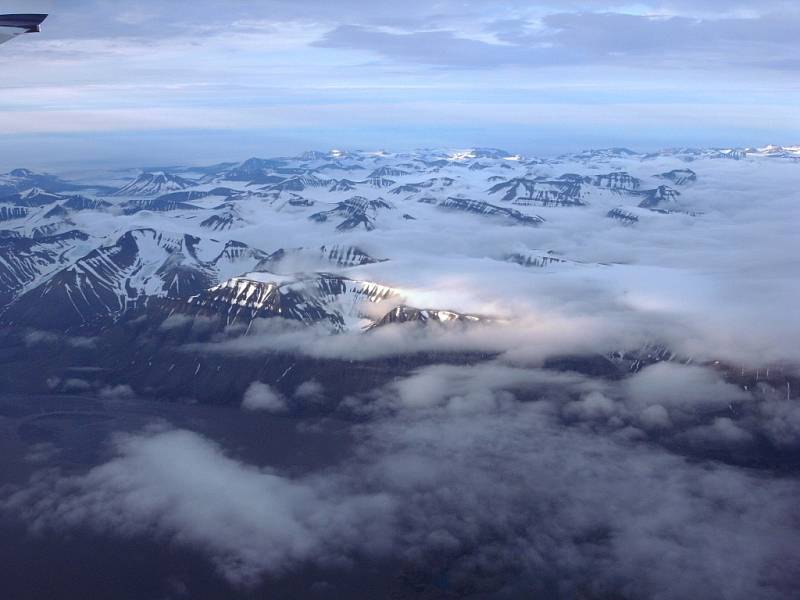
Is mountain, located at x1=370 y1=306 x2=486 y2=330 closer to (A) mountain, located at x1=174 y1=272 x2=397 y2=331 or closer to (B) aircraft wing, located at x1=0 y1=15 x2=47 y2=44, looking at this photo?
(A) mountain, located at x1=174 y1=272 x2=397 y2=331

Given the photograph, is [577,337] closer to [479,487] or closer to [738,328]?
[738,328]

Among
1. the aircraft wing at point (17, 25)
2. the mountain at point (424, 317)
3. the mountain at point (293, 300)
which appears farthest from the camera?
the mountain at point (293, 300)

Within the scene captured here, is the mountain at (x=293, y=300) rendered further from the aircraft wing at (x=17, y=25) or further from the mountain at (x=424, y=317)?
the aircraft wing at (x=17, y=25)

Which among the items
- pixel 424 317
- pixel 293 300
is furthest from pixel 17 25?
pixel 293 300

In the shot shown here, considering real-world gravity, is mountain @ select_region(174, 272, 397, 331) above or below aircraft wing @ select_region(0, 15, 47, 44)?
below

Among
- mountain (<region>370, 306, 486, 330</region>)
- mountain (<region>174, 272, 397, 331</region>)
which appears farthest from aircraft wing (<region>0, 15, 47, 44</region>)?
mountain (<region>174, 272, 397, 331</region>)

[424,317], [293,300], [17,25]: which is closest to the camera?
[17,25]

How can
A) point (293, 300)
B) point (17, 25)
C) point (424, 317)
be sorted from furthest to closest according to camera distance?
point (293, 300)
point (424, 317)
point (17, 25)

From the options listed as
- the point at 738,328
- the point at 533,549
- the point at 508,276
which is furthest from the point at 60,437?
the point at 738,328

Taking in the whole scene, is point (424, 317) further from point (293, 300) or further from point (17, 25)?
point (17, 25)

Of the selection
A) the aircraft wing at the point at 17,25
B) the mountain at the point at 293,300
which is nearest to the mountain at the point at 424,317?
the mountain at the point at 293,300
